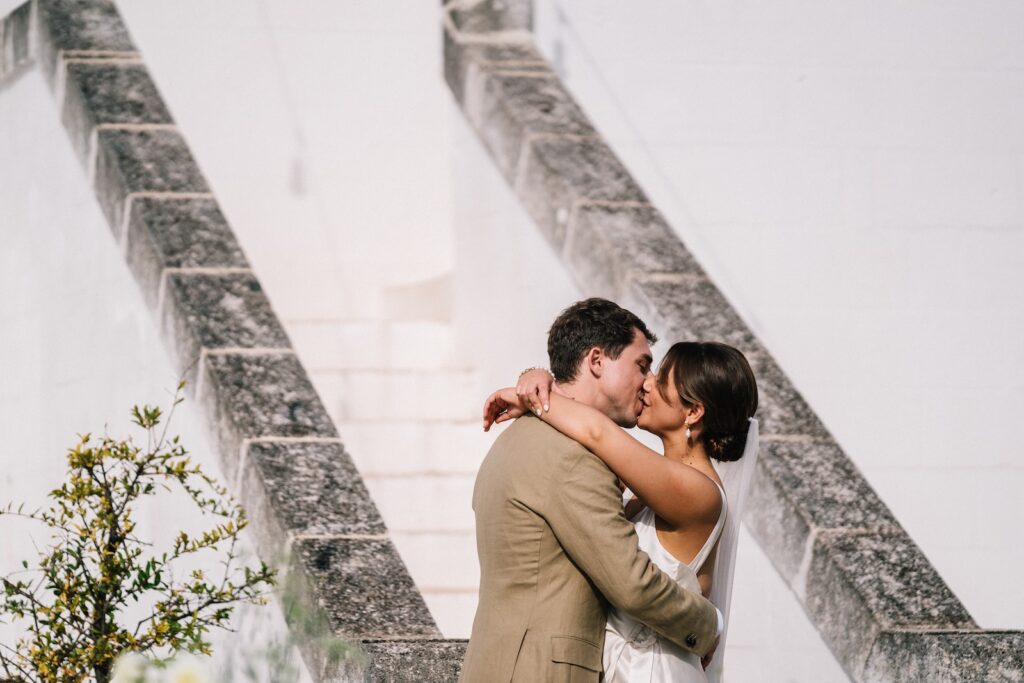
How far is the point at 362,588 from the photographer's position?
3.70 meters

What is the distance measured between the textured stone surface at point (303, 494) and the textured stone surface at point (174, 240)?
922 millimetres

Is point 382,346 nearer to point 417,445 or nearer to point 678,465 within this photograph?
point 417,445

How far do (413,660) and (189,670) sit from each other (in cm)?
98

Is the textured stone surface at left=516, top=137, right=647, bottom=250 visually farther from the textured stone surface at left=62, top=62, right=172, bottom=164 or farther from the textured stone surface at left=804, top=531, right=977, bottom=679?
the textured stone surface at left=804, top=531, right=977, bottom=679

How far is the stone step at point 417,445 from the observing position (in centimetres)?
532

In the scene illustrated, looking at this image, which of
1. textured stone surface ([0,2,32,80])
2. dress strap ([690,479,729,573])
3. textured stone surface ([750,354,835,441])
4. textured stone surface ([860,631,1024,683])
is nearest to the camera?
dress strap ([690,479,729,573])

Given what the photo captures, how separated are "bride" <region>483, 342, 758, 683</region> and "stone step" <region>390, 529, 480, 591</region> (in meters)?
2.16

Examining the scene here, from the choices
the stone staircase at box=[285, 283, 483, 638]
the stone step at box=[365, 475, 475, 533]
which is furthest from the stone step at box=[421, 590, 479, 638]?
the stone step at box=[365, 475, 475, 533]

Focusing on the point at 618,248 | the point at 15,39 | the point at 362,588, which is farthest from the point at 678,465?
the point at 15,39

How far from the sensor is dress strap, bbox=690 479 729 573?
8.43 feet

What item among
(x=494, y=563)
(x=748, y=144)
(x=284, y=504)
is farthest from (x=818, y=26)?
(x=494, y=563)

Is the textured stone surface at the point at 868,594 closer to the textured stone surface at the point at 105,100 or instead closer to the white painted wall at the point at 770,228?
the white painted wall at the point at 770,228

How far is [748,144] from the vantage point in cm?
560

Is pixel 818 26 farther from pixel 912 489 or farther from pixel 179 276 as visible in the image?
pixel 179 276
